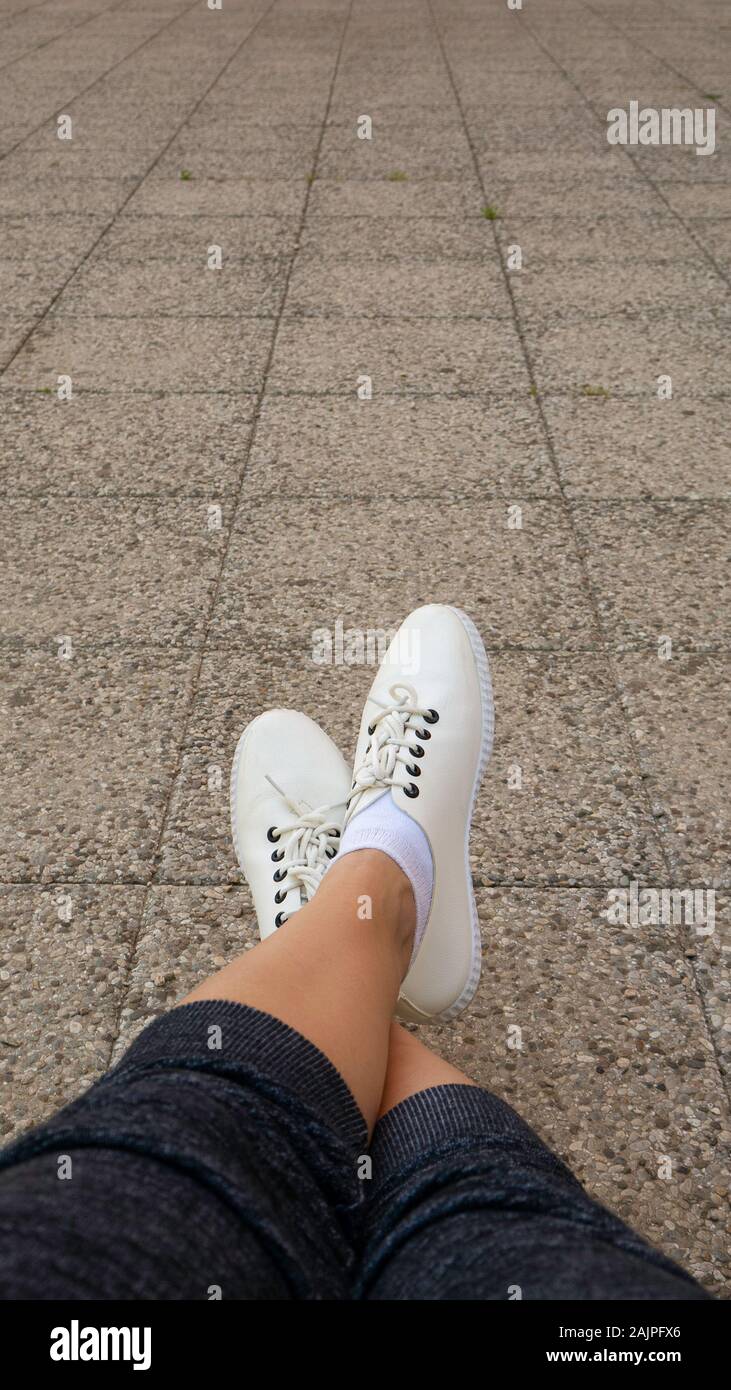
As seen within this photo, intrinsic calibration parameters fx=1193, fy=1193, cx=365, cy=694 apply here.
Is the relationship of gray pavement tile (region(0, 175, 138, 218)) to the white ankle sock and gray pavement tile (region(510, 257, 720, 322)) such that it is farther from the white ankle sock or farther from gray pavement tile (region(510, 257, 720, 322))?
the white ankle sock

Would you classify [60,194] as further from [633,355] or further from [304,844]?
[304,844]

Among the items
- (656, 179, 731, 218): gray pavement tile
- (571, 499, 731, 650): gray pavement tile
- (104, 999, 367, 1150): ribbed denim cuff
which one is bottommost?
(104, 999, 367, 1150): ribbed denim cuff

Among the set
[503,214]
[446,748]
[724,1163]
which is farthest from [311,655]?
[503,214]

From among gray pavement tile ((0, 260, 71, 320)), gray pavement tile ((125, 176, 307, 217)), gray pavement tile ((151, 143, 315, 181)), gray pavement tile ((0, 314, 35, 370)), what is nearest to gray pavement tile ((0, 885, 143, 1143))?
gray pavement tile ((0, 314, 35, 370))

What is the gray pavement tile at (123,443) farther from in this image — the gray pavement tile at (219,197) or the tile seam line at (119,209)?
the gray pavement tile at (219,197)

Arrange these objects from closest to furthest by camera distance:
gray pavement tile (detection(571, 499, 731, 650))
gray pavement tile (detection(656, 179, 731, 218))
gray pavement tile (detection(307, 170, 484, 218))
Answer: gray pavement tile (detection(571, 499, 731, 650)) < gray pavement tile (detection(656, 179, 731, 218)) < gray pavement tile (detection(307, 170, 484, 218))

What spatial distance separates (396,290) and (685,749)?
8.62 feet

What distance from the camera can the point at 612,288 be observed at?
14.2ft

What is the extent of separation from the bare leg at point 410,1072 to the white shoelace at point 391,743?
502 mm

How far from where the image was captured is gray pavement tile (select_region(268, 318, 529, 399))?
12.2 ft

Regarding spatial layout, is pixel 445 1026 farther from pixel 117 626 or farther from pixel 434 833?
pixel 117 626

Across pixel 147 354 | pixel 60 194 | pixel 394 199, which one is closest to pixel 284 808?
pixel 147 354

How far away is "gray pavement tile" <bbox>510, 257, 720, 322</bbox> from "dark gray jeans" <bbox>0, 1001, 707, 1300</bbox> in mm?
3409

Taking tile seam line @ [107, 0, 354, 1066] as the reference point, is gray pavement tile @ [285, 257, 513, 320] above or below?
above
